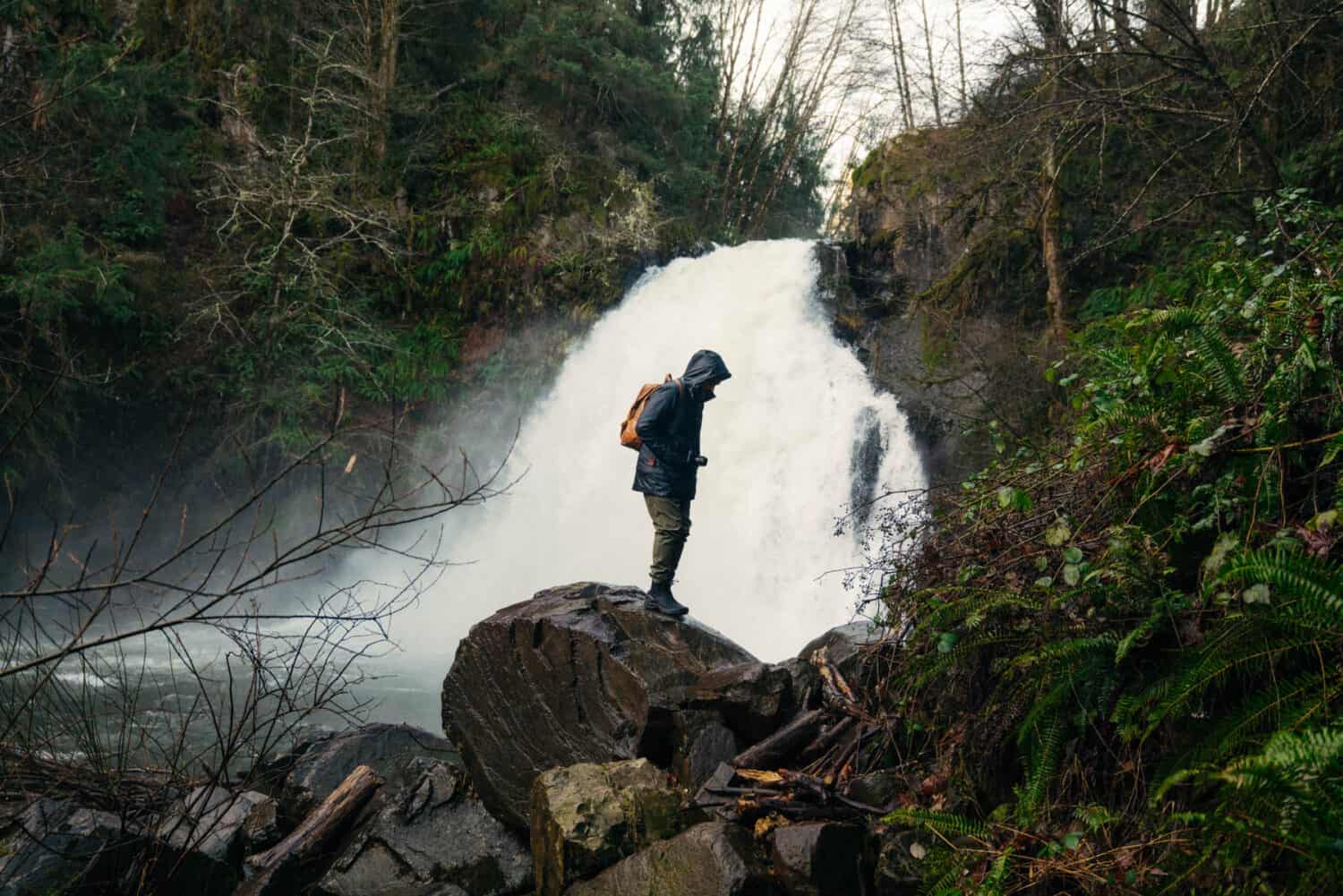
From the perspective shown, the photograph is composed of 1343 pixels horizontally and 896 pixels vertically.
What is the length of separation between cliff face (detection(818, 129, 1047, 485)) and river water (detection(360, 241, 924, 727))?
50 centimetres

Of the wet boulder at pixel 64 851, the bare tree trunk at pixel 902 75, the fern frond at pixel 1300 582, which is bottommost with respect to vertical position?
the wet boulder at pixel 64 851

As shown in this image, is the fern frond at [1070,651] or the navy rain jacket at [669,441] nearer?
the fern frond at [1070,651]

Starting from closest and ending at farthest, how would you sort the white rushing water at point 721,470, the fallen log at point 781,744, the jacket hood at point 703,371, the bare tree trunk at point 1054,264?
the fallen log at point 781,744 → the jacket hood at point 703,371 → the bare tree trunk at point 1054,264 → the white rushing water at point 721,470

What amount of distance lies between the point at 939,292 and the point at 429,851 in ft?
36.8

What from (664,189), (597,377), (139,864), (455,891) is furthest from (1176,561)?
(664,189)

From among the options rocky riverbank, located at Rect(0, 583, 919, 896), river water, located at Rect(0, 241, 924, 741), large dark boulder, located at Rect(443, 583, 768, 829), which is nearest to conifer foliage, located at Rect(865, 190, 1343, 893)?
rocky riverbank, located at Rect(0, 583, 919, 896)

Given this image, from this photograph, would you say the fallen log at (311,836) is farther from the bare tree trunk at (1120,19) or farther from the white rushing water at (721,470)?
the bare tree trunk at (1120,19)

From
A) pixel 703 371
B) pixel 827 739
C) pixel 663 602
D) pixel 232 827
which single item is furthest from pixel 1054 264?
pixel 232 827

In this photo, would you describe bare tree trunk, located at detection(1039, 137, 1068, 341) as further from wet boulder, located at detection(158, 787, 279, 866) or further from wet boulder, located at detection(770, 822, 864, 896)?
wet boulder, located at detection(158, 787, 279, 866)

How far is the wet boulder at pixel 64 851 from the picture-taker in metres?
3.76

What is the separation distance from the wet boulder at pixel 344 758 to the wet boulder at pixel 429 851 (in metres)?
0.36

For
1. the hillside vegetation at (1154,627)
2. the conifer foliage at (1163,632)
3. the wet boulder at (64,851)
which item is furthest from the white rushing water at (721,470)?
the conifer foliage at (1163,632)

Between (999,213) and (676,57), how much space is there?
50.8 ft

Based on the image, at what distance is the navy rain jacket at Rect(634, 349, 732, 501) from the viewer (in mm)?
5172
